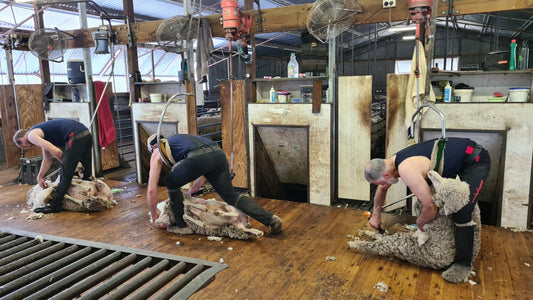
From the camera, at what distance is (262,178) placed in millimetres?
5148

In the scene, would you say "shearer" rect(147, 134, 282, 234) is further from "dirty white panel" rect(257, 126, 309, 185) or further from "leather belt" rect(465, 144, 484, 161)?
"leather belt" rect(465, 144, 484, 161)

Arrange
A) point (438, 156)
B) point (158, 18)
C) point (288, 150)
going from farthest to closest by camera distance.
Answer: point (158, 18), point (288, 150), point (438, 156)

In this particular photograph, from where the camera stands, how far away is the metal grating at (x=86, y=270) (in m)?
1.29

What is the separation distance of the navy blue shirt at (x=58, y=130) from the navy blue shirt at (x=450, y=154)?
12.4ft

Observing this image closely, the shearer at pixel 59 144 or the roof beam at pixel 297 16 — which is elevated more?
the roof beam at pixel 297 16

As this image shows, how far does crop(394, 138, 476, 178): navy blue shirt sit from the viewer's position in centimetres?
274

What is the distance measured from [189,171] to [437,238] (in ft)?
6.87

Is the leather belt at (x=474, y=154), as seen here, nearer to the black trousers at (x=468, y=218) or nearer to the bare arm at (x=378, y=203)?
the black trousers at (x=468, y=218)

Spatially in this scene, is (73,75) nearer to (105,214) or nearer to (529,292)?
(105,214)

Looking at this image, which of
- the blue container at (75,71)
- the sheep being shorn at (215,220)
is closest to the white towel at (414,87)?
the sheep being shorn at (215,220)

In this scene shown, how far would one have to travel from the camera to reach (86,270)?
146 centimetres

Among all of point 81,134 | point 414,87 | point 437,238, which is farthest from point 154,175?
point 414,87

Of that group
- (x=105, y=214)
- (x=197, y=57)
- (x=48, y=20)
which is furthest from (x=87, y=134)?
(x=48, y=20)

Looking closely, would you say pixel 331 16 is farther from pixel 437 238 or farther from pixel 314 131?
pixel 437 238
